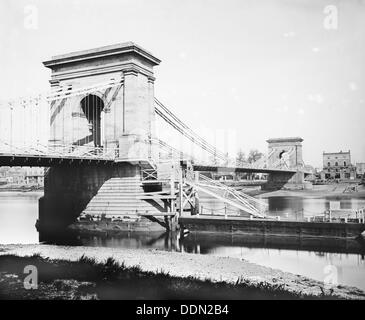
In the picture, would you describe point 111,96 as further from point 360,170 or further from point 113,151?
point 360,170

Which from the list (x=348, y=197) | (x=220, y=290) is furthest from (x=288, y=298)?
(x=348, y=197)

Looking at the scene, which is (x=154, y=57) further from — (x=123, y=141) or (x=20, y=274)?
(x=20, y=274)

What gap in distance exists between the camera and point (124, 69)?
27.2 meters

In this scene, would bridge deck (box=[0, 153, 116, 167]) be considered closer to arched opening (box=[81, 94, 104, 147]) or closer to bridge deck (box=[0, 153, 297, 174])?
bridge deck (box=[0, 153, 297, 174])

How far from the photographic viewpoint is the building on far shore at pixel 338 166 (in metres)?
75.9

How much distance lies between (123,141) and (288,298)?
1762cm

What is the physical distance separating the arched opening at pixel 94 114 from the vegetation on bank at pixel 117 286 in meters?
16.4

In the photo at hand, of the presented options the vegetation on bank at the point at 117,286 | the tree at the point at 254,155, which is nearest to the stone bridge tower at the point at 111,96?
the vegetation on bank at the point at 117,286

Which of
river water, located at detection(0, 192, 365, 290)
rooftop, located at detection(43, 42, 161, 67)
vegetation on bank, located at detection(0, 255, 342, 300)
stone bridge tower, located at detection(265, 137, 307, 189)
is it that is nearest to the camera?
vegetation on bank, located at detection(0, 255, 342, 300)

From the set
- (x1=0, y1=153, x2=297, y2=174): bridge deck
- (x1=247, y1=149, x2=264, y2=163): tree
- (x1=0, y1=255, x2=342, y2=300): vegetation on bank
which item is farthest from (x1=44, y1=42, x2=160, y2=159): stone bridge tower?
(x1=247, y1=149, x2=264, y2=163): tree

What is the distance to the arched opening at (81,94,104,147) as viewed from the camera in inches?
1217

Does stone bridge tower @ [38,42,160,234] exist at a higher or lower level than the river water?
higher

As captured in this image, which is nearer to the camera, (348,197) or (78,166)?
(78,166)

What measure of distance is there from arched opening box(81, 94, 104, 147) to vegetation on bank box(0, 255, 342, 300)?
53.8ft
